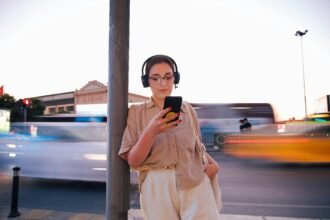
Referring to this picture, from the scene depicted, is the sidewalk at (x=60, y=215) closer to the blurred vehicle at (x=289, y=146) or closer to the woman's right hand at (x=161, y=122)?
the woman's right hand at (x=161, y=122)

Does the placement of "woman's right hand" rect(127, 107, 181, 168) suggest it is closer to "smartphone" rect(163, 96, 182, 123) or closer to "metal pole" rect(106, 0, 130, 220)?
"smartphone" rect(163, 96, 182, 123)

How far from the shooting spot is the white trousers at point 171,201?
1454 mm

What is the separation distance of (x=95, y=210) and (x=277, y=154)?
6261 millimetres

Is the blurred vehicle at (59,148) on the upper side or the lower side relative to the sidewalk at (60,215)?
upper

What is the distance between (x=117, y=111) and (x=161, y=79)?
0.32m

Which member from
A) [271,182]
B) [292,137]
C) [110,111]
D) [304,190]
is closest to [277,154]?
[292,137]

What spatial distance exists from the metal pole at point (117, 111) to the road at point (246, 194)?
3.56 m

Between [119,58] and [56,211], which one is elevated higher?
[119,58]

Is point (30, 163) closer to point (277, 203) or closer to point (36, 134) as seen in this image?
point (36, 134)

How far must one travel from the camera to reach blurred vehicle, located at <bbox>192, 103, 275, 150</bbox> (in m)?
19.0

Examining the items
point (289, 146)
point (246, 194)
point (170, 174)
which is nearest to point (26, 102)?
point (246, 194)

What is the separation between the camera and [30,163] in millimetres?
6539

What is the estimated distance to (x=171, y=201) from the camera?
57.6 inches

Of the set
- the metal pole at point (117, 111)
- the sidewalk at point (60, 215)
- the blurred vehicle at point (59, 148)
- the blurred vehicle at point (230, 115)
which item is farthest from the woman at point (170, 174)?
the blurred vehicle at point (230, 115)
